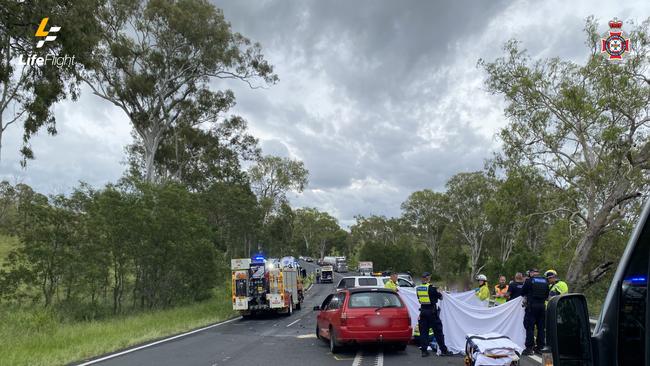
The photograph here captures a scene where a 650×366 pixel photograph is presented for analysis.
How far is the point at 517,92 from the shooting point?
74.0 ft

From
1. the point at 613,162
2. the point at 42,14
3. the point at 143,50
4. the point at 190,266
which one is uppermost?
the point at 143,50

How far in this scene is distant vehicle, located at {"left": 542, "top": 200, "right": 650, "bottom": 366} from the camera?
1898 millimetres

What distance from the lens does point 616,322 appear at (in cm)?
200

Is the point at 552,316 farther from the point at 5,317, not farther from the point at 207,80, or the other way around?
the point at 207,80

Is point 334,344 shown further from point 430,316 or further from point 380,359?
point 430,316

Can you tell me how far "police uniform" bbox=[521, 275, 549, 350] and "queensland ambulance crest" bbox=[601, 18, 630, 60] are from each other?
13560mm

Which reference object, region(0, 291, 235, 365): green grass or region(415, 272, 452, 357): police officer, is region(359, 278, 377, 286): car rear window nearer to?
region(0, 291, 235, 365): green grass

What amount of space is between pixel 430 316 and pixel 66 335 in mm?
10004

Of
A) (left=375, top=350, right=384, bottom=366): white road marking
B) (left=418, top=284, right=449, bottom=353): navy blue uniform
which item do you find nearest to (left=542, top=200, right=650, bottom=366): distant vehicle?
(left=375, top=350, right=384, bottom=366): white road marking

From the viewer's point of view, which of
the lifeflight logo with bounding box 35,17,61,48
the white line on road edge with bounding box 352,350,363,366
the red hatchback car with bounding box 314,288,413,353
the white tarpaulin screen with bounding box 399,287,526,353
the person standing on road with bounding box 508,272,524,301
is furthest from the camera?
the lifeflight logo with bounding box 35,17,61,48

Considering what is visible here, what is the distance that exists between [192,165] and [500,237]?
32227mm

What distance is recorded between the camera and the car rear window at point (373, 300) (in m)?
11.4

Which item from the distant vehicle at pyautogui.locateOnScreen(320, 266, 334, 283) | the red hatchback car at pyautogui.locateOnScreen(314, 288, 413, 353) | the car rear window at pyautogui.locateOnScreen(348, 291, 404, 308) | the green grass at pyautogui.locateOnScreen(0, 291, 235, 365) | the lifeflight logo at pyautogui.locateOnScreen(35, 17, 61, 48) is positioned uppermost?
the lifeflight logo at pyautogui.locateOnScreen(35, 17, 61, 48)

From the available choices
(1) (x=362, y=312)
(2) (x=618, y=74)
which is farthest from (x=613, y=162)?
(1) (x=362, y=312)
